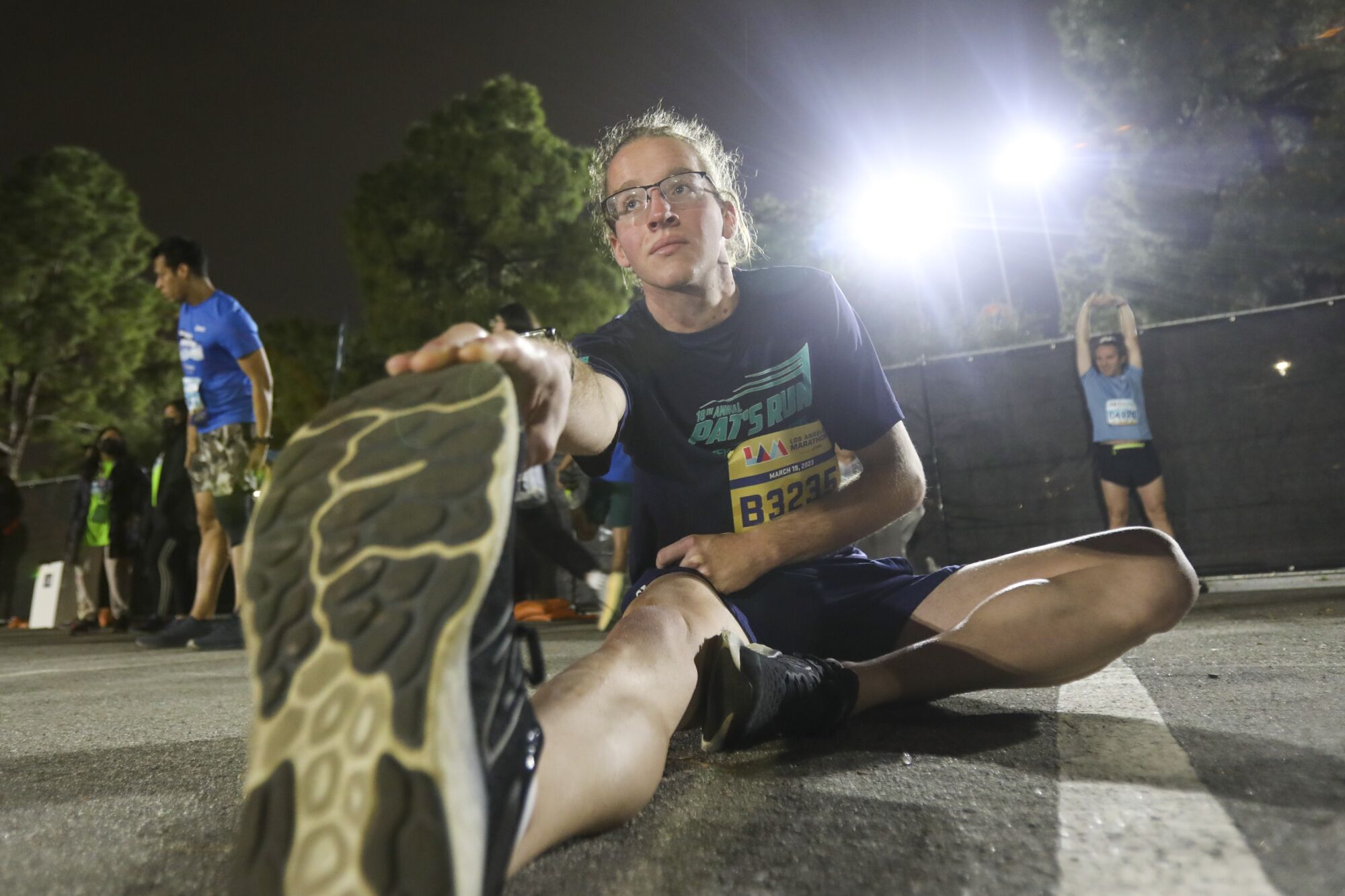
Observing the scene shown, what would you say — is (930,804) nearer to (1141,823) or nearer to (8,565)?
(1141,823)

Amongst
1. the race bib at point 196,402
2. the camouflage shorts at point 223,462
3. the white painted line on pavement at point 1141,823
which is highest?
the race bib at point 196,402

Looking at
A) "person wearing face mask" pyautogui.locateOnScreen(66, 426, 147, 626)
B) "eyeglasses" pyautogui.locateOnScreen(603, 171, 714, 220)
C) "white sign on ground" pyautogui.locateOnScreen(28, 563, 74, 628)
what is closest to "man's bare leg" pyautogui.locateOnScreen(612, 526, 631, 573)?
"eyeglasses" pyautogui.locateOnScreen(603, 171, 714, 220)

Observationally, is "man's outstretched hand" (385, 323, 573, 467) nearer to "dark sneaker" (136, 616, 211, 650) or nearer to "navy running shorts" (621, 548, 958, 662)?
"navy running shorts" (621, 548, 958, 662)

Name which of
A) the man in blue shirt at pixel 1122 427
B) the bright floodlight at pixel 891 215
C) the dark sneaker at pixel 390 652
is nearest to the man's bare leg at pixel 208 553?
the dark sneaker at pixel 390 652

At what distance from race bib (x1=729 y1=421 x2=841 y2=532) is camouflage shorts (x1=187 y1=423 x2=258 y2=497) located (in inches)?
166

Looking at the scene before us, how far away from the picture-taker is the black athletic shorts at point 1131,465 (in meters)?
6.57

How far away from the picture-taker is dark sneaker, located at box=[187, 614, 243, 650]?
5652 mm

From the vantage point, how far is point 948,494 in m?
7.40

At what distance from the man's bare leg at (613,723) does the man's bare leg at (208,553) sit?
468 cm

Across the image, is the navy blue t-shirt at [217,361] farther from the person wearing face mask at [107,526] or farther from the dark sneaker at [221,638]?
the person wearing face mask at [107,526]

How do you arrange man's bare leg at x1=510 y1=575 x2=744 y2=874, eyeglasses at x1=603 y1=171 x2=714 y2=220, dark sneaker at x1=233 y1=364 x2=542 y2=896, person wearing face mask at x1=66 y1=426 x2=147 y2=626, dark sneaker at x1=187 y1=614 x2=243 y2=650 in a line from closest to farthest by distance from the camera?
dark sneaker at x1=233 y1=364 x2=542 y2=896 < man's bare leg at x1=510 y1=575 x2=744 y2=874 < eyeglasses at x1=603 y1=171 x2=714 y2=220 < dark sneaker at x1=187 y1=614 x2=243 y2=650 < person wearing face mask at x1=66 y1=426 x2=147 y2=626

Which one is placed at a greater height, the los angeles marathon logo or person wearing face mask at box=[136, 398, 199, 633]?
person wearing face mask at box=[136, 398, 199, 633]

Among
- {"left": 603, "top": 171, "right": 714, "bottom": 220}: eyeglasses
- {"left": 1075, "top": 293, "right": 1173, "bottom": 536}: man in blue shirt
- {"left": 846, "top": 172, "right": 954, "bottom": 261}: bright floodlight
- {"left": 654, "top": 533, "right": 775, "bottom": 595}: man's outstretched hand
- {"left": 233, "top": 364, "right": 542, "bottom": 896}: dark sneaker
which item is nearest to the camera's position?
{"left": 233, "top": 364, "right": 542, "bottom": 896}: dark sneaker

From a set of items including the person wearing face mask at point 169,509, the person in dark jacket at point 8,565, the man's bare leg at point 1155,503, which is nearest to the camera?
the man's bare leg at point 1155,503
